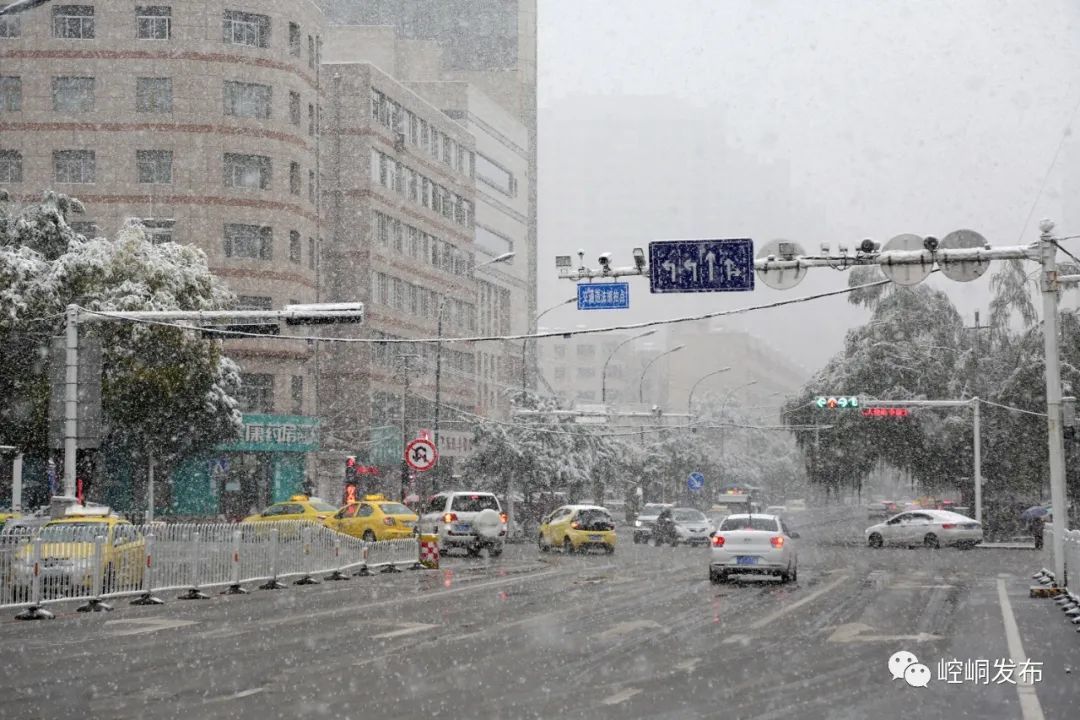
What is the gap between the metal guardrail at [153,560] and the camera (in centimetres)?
2080

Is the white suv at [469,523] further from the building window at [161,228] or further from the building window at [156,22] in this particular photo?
the building window at [156,22]

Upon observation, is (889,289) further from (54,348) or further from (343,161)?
(54,348)

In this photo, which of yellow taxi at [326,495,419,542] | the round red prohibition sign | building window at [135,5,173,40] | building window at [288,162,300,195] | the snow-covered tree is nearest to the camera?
the round red prohibition sign

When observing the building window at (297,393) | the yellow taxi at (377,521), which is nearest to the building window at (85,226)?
the building window at (297,393)

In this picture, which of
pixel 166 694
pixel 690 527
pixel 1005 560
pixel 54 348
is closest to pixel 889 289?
pixel 690 527

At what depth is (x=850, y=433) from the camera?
58.7 metres

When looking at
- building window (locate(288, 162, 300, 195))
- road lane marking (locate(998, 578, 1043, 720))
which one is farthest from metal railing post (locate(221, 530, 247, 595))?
building window (locate(288, 162, 300, 195))

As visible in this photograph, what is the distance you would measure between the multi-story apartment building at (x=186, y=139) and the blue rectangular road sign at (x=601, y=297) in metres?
35.1

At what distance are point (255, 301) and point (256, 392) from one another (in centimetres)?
398

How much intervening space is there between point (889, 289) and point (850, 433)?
7.44 metres

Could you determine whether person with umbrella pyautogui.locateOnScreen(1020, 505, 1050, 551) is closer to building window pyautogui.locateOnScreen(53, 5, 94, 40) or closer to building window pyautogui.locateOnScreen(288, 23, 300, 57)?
building window pyautogui.locateOnScreen(288, 23, 300, 57)

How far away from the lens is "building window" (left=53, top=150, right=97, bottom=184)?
58.9 m

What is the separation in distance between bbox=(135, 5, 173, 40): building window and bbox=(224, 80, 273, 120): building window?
326 centimetres

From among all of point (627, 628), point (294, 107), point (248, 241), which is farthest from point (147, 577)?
point (294, 107)
